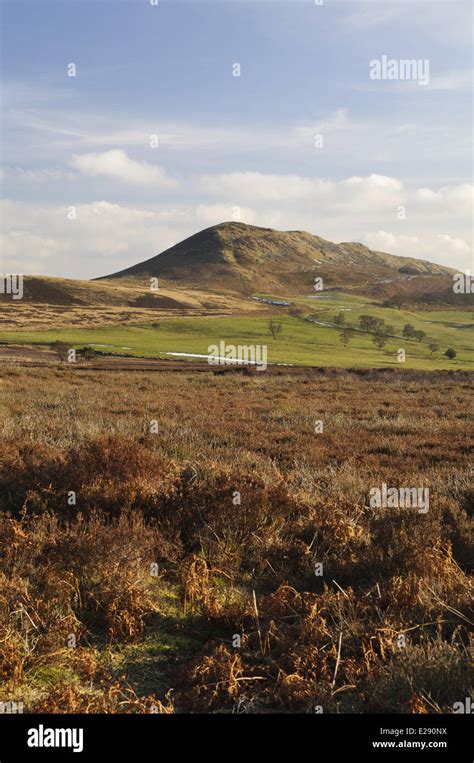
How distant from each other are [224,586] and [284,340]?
3520 inches

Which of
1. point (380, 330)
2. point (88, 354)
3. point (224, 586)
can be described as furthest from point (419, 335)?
point (224, 586)

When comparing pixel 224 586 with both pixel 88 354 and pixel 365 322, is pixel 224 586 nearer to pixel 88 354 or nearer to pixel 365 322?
pixel 88 354

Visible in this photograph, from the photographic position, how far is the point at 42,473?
7.83 m

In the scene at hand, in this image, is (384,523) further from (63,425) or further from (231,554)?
(63,425)

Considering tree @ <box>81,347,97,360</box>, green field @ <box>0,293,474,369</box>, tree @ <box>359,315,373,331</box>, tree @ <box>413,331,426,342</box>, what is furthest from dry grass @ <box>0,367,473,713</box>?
tree @ <box>359,315,373,331</box>

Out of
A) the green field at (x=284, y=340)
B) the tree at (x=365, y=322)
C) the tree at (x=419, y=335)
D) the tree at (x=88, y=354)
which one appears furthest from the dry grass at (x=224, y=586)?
the tree at (x=365, y=322)

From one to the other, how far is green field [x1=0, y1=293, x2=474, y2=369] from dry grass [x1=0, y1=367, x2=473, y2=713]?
5617cm

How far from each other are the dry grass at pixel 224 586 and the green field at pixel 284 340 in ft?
184

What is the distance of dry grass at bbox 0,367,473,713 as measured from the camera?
3.94 meters

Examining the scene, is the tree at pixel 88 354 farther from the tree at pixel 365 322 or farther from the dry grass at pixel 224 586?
the tree at pixel 365 322

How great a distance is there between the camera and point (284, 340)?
309 feet

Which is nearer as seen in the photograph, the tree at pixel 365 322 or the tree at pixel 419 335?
the tree at pixel 419 335

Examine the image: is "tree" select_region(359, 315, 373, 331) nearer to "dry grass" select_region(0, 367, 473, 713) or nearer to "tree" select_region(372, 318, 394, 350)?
"tree" select_region(372, 318, 394, 350)

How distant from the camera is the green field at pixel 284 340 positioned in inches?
2869
